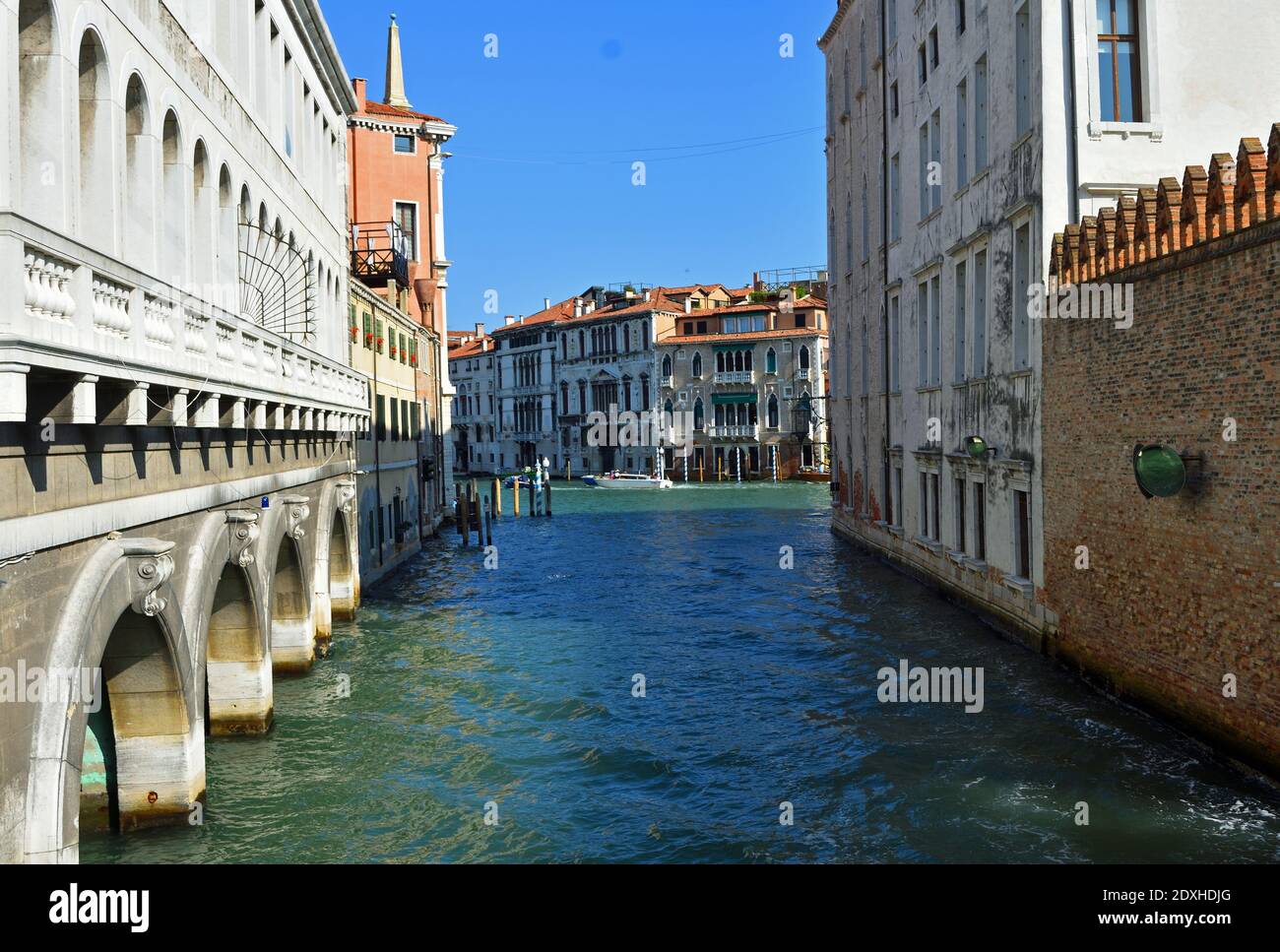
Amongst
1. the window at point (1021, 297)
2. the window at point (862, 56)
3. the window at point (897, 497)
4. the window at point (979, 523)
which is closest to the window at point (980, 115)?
the window at point (1021, 297)

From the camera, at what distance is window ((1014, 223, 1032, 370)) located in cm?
1599

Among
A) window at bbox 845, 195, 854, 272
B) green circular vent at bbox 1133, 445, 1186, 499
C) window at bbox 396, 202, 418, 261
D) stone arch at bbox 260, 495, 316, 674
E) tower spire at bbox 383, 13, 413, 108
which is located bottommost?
stone arch at bbox 260, 495, 316, 674

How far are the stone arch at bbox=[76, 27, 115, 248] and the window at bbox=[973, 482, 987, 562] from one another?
14.1 m

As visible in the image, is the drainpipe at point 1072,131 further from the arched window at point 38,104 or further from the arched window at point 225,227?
the arched window at point 38,104

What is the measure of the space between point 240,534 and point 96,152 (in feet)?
13.6

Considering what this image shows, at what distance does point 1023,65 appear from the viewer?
1622cm

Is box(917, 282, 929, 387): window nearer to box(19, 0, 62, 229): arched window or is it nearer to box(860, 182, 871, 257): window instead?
box(860, 182, 871, 257): window

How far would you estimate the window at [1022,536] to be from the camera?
645 inches

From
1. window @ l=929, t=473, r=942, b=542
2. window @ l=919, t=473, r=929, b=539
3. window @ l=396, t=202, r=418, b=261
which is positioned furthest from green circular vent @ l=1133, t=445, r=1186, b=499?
window @ l=396, t=202, r=418, b=261

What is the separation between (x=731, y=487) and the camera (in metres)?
64.6

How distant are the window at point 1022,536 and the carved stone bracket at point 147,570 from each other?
1200 centimetres

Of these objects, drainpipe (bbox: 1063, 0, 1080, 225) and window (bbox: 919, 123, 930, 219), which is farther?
window (bbox: 919, 123, 930, 219)
